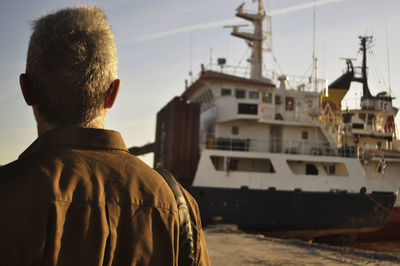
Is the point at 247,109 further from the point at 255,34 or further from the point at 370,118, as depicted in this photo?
the point at 370,118

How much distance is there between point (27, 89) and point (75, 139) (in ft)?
0.84

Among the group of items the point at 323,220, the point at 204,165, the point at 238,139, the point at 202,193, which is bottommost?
the point at 323,220

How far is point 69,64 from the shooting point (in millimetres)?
1301

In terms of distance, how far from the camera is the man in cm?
110

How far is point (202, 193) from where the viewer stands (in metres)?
16.1

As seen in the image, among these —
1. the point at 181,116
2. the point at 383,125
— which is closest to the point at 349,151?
the point at 383,125

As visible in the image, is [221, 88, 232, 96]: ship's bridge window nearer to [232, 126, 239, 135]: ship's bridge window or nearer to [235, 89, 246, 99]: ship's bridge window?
[235, 89, 246, 99]: ship's bridge window

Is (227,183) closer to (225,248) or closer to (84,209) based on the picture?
(225,248)

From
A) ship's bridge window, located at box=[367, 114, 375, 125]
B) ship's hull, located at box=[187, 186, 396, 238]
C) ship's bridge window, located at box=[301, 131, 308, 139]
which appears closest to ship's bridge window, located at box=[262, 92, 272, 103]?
ship's bridge window, located at box=[301, 131, 308, 139]

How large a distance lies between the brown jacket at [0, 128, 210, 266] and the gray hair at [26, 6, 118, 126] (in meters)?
0.09

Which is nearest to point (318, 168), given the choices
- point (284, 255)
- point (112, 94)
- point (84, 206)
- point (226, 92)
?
point (226, 92)

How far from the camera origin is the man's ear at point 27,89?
1.35 metres

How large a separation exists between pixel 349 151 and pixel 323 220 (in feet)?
14.6

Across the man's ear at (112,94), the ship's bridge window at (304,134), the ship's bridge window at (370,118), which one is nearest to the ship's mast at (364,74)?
the ship's bridge window at (370,118)
